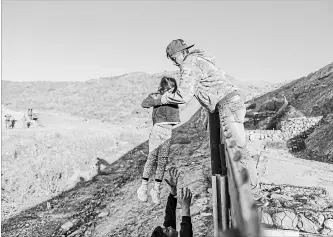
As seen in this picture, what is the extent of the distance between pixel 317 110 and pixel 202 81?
17.6 m

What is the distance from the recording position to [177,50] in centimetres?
338

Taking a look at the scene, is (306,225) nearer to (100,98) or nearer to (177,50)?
(177,50)

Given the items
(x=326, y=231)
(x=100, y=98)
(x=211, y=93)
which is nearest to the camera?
(x=211, y=93)

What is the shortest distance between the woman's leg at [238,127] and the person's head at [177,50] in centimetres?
71

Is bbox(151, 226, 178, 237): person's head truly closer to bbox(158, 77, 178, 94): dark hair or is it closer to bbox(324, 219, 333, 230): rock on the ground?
bbox(158, 77, 178, 94): dark hair

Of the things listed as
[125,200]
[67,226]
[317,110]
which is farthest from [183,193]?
[317,110]

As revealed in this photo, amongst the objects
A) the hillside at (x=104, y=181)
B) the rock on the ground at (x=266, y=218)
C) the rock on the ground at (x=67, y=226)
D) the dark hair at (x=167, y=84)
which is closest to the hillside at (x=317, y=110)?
the hillside at (x=104, y=181)

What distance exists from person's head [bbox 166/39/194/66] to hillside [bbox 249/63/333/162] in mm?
11508

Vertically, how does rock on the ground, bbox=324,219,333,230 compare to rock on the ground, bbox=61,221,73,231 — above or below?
above

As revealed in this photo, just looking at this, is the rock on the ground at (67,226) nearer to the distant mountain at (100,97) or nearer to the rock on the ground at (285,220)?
the rock on the ground at (285,220)

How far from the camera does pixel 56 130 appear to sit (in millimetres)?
14398

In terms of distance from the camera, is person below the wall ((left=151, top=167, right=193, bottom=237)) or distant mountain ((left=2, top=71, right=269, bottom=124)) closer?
person below the wall ((left=151, top=167, right=193, bottom=237))

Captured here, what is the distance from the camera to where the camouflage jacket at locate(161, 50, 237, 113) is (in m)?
3.16

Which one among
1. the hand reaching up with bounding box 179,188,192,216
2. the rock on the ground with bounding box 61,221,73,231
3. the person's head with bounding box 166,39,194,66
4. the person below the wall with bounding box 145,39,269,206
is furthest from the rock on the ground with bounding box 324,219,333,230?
the rock on the ground with bounding box 61,221,73,231
